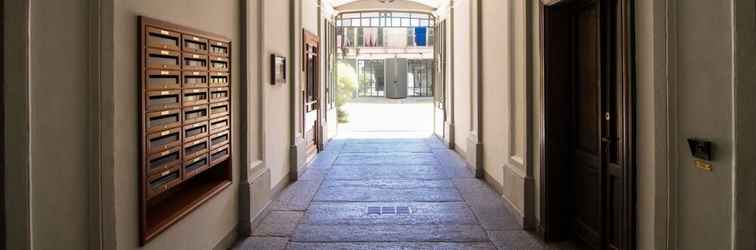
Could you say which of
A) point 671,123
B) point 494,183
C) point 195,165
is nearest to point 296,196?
point 494,183

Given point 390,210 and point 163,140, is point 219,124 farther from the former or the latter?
point 390,210

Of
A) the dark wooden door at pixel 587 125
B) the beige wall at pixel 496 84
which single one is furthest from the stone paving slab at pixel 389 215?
the dark wooden door at pixel 587 125

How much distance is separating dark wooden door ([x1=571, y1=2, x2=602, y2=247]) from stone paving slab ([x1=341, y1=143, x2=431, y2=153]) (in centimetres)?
612

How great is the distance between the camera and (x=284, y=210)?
5.85m

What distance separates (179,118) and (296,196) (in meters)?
3.24

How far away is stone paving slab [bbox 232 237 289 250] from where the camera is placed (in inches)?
179

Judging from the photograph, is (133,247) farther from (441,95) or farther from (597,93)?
(441,95)

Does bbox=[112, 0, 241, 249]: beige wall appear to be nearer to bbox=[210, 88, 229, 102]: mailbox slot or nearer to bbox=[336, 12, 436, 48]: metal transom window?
bbox=[210, 88, 229, 102]: mailbox slot

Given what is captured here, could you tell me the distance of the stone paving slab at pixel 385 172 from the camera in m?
7.82

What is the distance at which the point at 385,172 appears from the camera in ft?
26.9

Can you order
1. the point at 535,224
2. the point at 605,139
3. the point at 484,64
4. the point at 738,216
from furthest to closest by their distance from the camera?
the point at 484,64 < the point at 535,224 < the point at 605,139 < the point at 738,216

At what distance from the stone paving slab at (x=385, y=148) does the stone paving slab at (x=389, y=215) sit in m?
4.52

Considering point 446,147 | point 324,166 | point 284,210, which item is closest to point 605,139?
point 284,210

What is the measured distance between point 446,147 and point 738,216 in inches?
349
